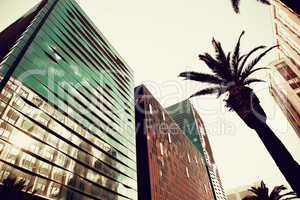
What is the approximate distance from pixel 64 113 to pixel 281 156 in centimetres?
2747

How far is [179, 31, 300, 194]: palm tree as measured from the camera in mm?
9188

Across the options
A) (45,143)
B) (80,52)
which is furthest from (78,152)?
(80,52)

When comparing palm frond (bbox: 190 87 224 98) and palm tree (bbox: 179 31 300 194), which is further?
palm frond (bbox: 190 87 224 98)

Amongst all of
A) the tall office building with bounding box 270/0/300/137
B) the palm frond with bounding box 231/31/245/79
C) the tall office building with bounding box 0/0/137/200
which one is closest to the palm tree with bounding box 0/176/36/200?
the tall office building with bounding box 0/0/137/200

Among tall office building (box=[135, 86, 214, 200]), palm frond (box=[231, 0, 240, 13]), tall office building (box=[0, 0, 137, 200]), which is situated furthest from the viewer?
tall office building (box=[135, 86, 214, 200])

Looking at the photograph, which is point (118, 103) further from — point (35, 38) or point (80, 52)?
point (35, 38)

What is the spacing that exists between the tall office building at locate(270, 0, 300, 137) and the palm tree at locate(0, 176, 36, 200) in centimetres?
2742

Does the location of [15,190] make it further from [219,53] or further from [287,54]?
[287,54]

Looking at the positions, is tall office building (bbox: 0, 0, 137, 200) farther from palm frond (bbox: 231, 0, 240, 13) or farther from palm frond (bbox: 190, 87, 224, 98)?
palm frond (bbox: 231, 0, 240, 13)

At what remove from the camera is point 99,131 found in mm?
36125

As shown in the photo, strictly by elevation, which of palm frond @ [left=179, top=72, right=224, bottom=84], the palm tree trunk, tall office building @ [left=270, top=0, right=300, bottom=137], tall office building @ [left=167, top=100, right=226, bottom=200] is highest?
tall office building @ [left=167, top=100, right=226, bottom=200]

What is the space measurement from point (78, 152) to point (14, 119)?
Answer: 33.4 feet

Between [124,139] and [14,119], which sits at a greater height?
[124,139]

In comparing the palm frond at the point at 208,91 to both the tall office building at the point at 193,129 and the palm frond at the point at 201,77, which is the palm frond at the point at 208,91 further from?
the tall office building at the point at 193,129
